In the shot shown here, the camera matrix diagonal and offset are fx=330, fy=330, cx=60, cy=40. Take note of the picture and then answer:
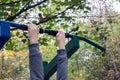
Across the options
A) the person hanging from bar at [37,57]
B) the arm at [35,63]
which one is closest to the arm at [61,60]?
the person hanging from bar at [37,57]

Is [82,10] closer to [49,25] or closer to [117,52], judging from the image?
[49,25]

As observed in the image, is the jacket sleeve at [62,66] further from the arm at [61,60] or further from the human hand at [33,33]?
the human hand at [33,33]

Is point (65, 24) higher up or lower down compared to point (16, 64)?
higher up

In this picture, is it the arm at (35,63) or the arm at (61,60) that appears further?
the arm at (61,60)

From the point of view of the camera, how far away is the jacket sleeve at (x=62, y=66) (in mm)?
2135

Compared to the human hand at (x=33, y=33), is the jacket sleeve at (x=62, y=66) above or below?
below

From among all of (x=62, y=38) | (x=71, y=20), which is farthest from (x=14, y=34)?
(x=62, y=38)

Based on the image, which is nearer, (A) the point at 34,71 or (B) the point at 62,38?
(A) the point at 34,71

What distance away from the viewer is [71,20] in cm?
484

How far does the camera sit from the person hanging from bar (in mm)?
2002

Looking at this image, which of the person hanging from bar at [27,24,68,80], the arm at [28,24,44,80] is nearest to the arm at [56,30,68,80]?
the person hanging from bar at [27,24,68,80]

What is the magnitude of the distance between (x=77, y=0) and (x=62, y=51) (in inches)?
87.8

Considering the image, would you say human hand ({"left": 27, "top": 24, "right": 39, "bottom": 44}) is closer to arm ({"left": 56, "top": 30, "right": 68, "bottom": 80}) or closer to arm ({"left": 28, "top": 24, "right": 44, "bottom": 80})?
arm ({"left": 28, "top": 24, "right": 44, "bottom": 80})

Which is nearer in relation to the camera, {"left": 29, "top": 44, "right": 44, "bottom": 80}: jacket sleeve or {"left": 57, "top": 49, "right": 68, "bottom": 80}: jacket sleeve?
{"left": 29, "top": 44, "right": 44, "bottom": 80}: jacket sleeve
